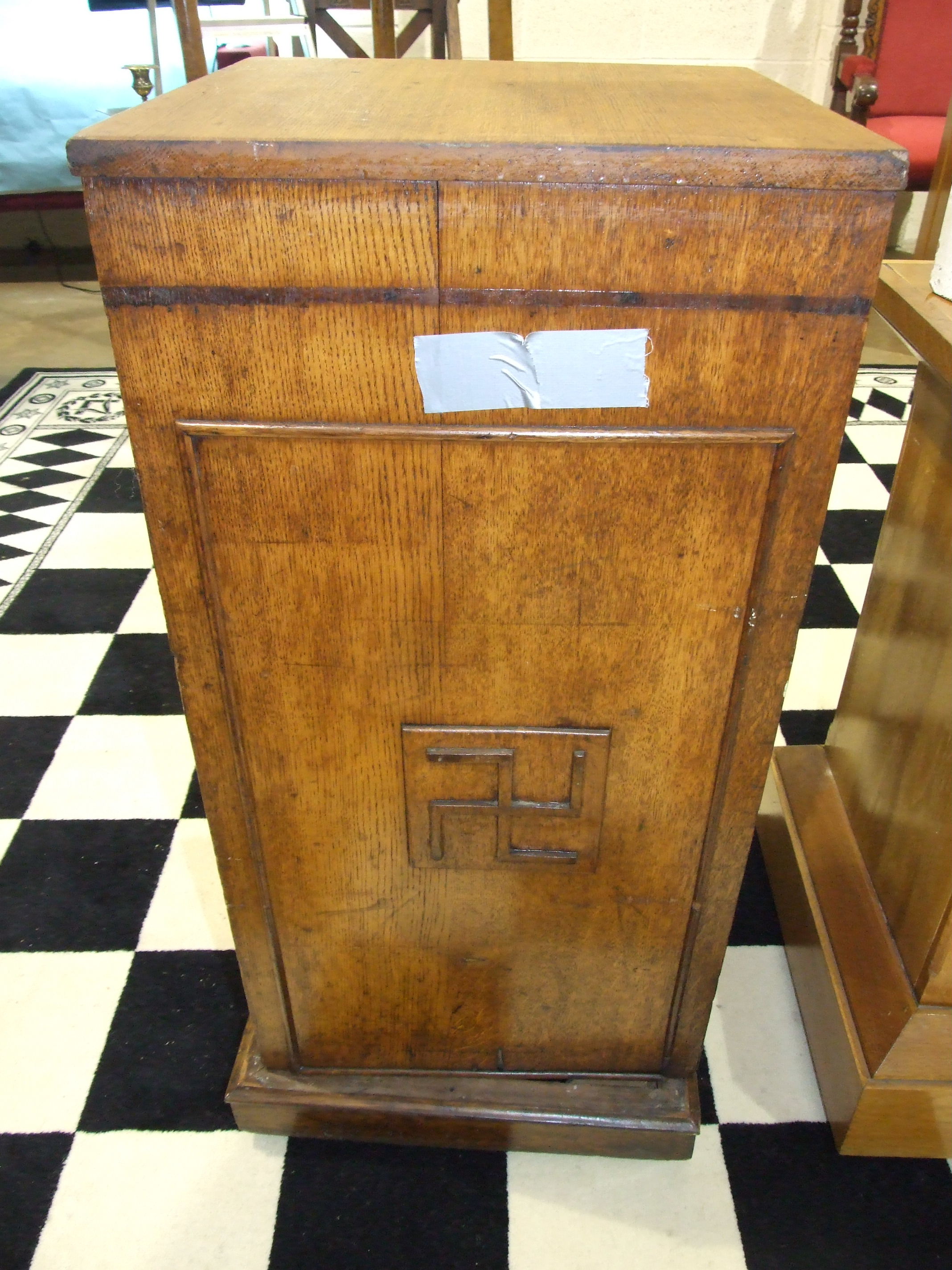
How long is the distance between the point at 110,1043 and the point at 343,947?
509 mm

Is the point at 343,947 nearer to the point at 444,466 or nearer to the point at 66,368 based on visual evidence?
the point at 444,466

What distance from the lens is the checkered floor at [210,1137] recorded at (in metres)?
1.19

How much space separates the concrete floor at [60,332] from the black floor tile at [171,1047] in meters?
2.54

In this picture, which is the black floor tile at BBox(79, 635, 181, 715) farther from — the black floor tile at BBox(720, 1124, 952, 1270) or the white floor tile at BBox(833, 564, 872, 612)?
the white floor tile at BBox(833, 564, 872, 612)

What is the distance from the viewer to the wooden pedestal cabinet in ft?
2.36

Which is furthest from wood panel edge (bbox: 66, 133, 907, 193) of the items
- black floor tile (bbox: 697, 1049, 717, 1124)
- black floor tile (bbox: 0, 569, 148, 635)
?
black floor tile (bbox: 0, 569, 148, 635)

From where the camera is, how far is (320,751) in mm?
991

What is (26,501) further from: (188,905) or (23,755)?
(188,905)

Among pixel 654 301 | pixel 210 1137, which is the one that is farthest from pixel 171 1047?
pixel 654 301

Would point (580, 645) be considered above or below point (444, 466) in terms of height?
below

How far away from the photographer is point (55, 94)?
14.2ft

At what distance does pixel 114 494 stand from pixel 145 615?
69 cm

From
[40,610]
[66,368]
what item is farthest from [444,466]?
[66,368]

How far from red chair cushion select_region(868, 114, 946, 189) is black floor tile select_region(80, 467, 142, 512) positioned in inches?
116
